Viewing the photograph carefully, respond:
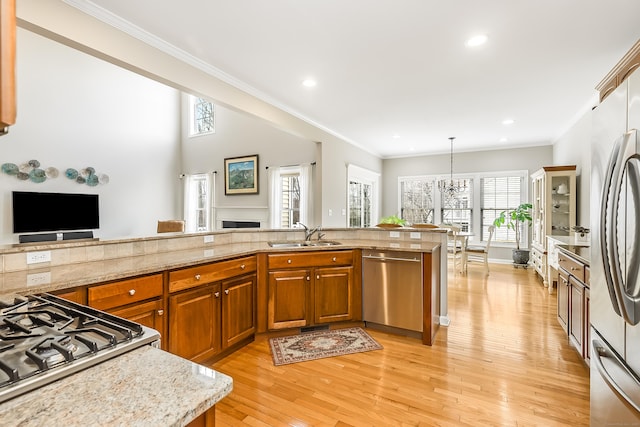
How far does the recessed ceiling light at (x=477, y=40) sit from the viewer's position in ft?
→ 8.15

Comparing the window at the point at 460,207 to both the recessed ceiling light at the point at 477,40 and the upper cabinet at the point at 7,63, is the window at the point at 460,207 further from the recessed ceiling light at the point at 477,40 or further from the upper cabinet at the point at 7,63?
the upper cabinet at the point at 7,63

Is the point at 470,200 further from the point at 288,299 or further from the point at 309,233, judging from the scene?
the point at 288,299

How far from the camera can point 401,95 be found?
3.78 metres

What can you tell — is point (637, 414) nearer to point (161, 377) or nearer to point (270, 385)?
point (161, 377)

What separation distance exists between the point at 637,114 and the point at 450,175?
6.57 metres

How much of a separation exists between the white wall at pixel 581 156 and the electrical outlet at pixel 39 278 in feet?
18.7

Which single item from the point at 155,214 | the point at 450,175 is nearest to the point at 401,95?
the point at 450,175

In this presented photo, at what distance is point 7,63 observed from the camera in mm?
506

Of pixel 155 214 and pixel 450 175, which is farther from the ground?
pixel 450 175

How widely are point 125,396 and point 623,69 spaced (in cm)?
368

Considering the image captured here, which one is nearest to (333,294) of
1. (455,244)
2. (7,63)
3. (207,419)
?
(207,419)

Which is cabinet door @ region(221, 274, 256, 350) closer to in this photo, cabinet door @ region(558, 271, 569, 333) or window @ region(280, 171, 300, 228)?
cabinet door @ region(558, 271, 569, 333)

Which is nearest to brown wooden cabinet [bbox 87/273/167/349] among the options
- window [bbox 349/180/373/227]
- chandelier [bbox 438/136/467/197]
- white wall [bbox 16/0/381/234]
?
white wall [bbox 16/0/381/234]

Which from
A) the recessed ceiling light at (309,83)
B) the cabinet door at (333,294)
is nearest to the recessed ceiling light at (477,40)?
the recessed ceiling light at (309,83)
